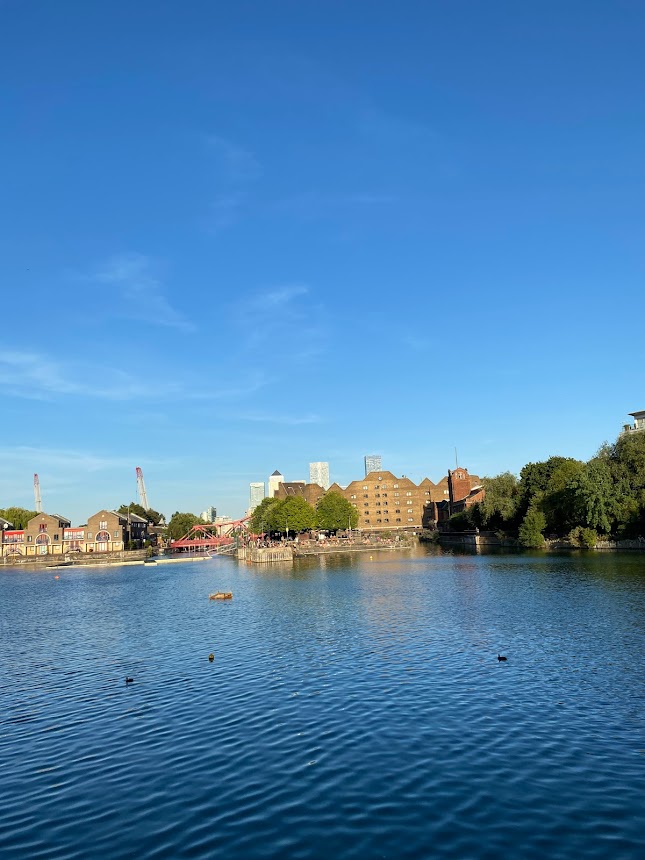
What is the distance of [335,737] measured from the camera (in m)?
25.5

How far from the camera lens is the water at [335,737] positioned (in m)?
17.5

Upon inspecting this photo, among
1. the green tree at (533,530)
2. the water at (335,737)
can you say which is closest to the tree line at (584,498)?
the green tree at (533,530)

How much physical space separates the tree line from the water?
213 feet

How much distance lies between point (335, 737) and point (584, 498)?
352 feet

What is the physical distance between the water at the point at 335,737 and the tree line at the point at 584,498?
65.0 metres

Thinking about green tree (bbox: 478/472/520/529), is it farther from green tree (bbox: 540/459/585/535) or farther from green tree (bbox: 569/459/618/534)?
green tree (bbox: 569/459/618/534)

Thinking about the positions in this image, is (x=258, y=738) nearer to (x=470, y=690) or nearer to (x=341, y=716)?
(x=341, y=716)

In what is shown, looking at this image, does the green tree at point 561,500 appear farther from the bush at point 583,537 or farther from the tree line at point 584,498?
the bush at point 583,537

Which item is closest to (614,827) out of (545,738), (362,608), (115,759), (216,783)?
(545,738)

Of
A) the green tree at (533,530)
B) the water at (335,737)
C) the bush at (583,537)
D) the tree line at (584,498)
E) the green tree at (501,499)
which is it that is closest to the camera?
the water at (335,737)

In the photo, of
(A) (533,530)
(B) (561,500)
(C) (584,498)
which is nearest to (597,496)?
(C) (584,498)

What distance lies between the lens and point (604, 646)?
130 feet

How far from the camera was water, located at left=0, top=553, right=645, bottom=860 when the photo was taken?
1752cm

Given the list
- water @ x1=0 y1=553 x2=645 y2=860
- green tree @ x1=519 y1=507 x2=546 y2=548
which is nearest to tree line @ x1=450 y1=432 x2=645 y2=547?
green tree @ x1=519 y1=507 x2=546 y2=548
